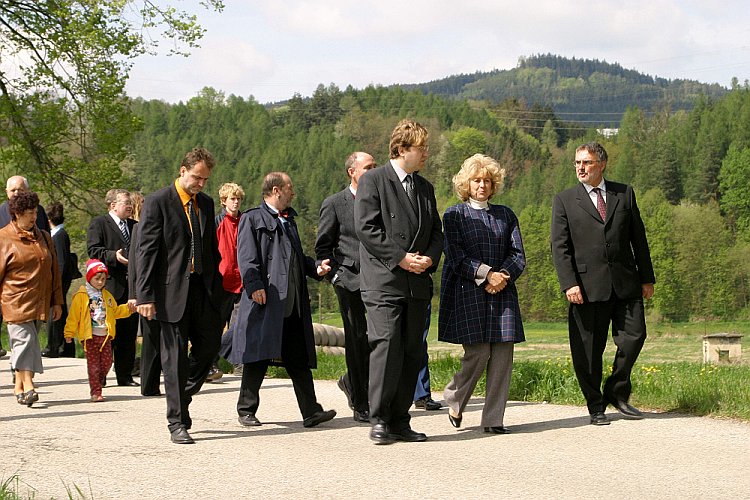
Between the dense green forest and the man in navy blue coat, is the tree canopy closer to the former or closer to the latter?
the man in navy blue coat

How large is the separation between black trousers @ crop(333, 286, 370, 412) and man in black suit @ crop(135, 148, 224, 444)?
3.88ft

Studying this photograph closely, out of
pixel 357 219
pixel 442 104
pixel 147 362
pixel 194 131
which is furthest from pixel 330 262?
pixel 442 104

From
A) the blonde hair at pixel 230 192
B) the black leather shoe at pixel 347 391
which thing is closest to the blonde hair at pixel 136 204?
the blonde hair at pixel 230 192

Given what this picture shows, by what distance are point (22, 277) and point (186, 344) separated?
2.69 metres

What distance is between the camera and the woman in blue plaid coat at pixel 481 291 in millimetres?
7902

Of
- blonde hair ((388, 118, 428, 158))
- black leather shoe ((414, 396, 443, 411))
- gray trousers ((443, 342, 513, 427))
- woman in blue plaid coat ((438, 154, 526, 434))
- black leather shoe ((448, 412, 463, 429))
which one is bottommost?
black leather shoe ((414, 396, 443, 411))

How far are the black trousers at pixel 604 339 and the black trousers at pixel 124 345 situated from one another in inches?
211

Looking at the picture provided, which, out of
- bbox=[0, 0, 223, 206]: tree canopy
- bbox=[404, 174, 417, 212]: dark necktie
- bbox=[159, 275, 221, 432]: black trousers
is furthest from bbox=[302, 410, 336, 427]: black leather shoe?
bbox=[0, 0, 223, 206]: tree canopy

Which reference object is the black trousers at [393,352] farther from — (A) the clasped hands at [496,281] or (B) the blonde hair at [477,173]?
(B) the blonde hair at [477,173]

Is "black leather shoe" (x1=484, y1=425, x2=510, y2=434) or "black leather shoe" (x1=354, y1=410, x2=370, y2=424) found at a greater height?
"black leather shoe" (x1=484, y1=425, x2=510, y2=434)

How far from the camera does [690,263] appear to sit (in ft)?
312

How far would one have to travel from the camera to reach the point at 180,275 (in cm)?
790

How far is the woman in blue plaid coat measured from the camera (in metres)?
7.90

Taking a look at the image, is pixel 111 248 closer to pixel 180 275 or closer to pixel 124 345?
pixel 124 345
